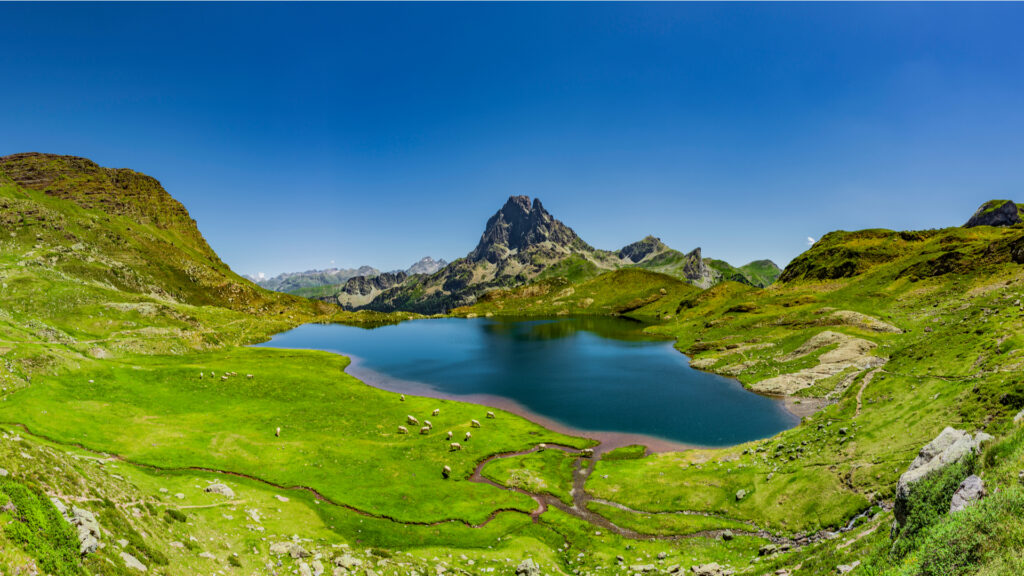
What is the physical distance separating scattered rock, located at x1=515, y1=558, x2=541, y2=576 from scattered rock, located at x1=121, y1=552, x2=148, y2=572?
22.5m

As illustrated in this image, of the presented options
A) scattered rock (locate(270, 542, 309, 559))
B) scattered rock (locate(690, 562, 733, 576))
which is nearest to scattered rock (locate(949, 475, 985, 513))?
scattered rock (locate(690, 562, 733, 576))

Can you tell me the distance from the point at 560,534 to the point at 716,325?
14644cm

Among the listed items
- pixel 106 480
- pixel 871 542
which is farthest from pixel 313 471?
pixel 871 542

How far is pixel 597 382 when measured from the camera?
10412 centimetres

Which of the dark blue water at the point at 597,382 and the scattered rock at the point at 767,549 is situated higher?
the scattered rock at the point at 767,549

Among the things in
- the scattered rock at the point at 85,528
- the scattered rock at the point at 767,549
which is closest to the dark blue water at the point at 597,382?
the scattered rock at the point at 767,549

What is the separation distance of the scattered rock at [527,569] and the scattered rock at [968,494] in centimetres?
2454

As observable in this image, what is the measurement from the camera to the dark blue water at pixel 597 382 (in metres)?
71.7

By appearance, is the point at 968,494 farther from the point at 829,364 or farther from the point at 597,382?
the point at 829,364

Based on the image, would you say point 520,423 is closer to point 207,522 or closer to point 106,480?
point 207,522

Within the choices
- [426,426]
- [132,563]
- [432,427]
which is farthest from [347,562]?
[432,427]

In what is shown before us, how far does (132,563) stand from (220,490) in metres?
18.4

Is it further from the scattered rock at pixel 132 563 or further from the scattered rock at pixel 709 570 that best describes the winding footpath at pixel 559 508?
the scattered rock at pixel 132 563

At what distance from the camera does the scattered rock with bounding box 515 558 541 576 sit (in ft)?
94.2
